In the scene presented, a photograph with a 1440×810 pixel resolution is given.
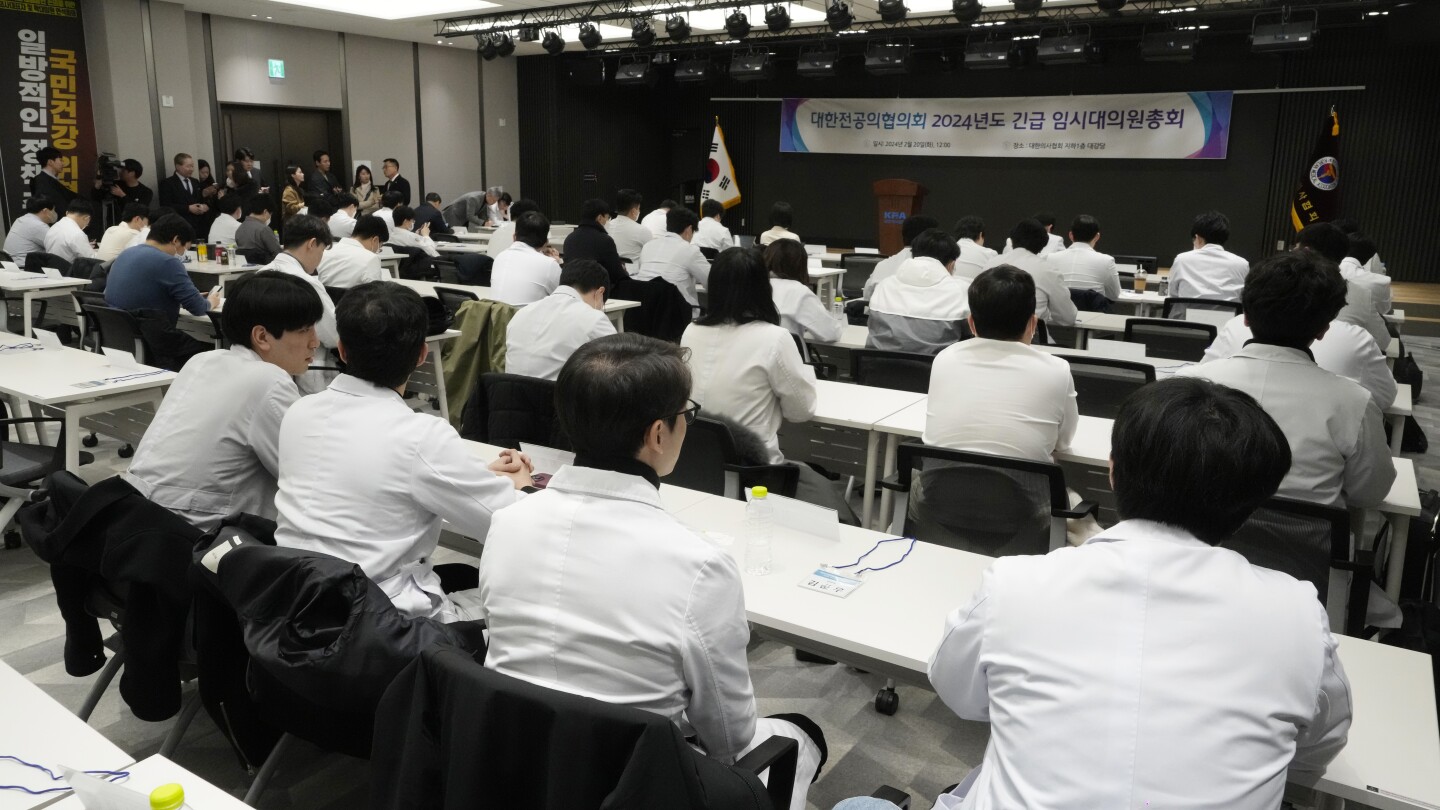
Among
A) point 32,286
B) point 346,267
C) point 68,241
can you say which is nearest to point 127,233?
point 68,241

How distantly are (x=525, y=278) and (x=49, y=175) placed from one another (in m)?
7.07

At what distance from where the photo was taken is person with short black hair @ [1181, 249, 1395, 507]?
2537mm

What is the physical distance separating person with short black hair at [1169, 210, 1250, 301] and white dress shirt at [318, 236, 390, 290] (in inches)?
206

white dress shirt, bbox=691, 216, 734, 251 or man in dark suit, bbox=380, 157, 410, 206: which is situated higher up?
man in dark suit, bbox=380, 157, 410, 206

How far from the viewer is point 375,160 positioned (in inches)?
541

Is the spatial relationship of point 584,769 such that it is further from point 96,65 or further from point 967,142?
point 967,142

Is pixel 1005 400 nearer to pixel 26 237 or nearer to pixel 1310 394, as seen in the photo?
pixel 1310 394

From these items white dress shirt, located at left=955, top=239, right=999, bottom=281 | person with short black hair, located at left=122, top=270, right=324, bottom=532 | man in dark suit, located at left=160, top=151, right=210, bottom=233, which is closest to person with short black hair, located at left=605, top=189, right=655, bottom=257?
white dress shirt, located at left=955, top=239, right=999, bottom=281

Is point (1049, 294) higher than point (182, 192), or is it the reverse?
point (182, 192)

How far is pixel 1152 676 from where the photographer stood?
3.86 ft

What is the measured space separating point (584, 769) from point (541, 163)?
15378 millimetres

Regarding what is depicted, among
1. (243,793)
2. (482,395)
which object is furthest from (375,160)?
(243,793)

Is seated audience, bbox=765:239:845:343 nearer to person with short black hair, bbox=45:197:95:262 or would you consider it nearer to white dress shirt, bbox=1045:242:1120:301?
white dress shirt, bbox=1045:242:1120:301

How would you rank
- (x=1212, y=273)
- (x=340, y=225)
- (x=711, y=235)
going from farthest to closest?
(x=340, y=225) → (x=711, y=235) → (x=1212, y=273)
